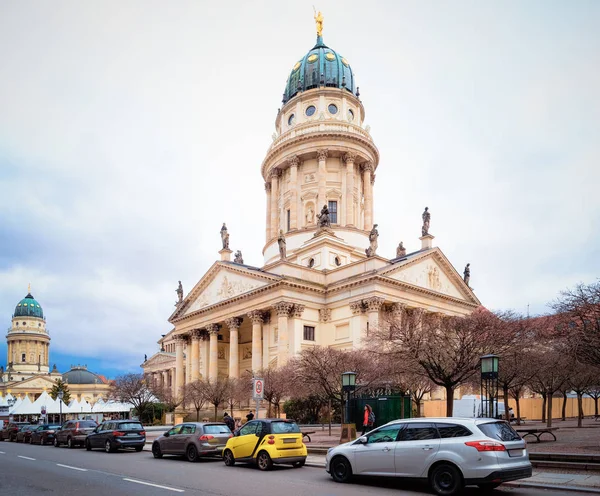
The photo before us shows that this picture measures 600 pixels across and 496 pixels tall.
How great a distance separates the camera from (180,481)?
49.0 feet

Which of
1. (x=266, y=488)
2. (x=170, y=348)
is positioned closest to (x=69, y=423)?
(x=266, y=488)

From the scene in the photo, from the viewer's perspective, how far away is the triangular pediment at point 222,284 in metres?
52.4

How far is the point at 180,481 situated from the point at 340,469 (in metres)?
4.04

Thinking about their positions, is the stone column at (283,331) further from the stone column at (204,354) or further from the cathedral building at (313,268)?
the stone column at (204,354)

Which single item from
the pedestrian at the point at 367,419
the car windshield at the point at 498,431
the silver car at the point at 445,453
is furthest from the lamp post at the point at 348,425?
the car windshield at the point at 498,431

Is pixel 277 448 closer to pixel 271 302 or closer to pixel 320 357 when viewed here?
pixel 320 357

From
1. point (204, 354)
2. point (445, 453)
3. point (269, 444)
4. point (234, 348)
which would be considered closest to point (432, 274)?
point (234, 348)

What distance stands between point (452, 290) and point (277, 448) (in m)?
40.3

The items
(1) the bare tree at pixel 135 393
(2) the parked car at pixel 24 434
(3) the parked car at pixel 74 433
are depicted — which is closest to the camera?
(3) the parked car at pixel 74 433

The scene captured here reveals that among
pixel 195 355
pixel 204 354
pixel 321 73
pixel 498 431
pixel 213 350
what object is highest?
pixel 321 73

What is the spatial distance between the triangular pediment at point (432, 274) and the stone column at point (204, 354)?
22.8 m

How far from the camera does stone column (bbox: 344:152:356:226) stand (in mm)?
63094

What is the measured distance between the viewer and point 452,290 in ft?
180

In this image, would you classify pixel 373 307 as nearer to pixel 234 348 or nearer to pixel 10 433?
pixel 234 348
